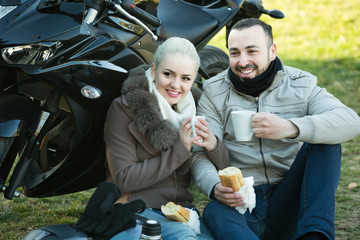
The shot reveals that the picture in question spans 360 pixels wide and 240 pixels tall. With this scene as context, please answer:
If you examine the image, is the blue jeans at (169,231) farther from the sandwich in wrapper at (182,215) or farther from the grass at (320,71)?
the grass at (320,71)

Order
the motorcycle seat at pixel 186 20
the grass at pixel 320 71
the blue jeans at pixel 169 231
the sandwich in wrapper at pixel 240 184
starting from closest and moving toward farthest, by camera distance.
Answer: the blue jeans at pixel 169 231 < the sandwich in wrapper at pixel 240 184 < the motorcycle seat at pixel 186 20 < the grass at pixel 320 71

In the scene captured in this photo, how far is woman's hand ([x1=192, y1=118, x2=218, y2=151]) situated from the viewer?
2.72m

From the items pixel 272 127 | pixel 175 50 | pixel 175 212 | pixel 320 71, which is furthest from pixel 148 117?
pixel 320 71

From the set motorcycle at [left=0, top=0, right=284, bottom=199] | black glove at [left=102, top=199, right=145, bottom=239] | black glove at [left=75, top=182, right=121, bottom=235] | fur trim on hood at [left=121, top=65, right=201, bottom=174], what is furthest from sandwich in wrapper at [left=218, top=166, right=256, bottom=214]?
motorcycle at [left=0, top=0, right=284, bottom=199]

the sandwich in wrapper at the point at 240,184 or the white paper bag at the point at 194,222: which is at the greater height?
the sandwich in wrapper at the point at 240,184

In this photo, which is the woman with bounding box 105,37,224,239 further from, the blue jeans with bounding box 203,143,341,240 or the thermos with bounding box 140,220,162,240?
the thermos with bounding box 140,220,162,240

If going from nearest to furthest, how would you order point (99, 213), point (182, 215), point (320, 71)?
point (99, 213) < point (182, 215) < point (320, 71)

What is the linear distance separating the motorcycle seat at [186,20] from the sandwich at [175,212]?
3.31 ft

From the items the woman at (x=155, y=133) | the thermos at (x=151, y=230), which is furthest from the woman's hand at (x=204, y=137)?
the thermos at (x=151, y=230)

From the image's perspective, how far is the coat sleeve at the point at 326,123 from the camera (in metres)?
2.72

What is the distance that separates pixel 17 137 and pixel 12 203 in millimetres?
1359

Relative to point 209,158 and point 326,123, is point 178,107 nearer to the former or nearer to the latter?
point 209,158

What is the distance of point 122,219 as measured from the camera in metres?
2.27

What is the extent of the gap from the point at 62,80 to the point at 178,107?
0.60m
